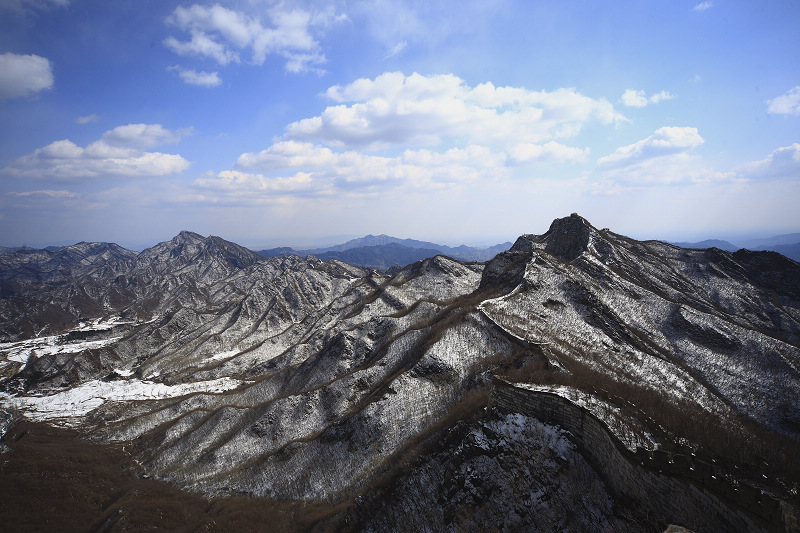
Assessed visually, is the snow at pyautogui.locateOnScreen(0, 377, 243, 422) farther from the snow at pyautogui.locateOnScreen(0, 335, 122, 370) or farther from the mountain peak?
the mountain peak

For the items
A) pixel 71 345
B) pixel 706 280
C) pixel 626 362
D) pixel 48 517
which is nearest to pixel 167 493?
pixel 48 517

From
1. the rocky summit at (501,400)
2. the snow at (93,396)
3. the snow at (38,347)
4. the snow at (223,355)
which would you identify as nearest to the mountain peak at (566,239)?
the rocky summit at (501,400)

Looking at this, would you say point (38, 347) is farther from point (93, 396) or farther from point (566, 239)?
point (566, 239)

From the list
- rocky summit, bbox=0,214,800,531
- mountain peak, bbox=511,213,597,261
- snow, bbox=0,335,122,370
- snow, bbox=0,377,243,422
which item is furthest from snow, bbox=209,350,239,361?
mountain peak, bbox=511,213,597,261

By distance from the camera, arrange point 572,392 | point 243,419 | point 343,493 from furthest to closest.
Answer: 1. point 243,419
2. point 343,493
3. point 572,392

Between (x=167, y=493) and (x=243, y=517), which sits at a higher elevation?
(x=243, y=517)

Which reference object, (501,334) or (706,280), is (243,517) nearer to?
(501,334)

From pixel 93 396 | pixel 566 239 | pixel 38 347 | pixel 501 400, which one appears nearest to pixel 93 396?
pixel 93 396
